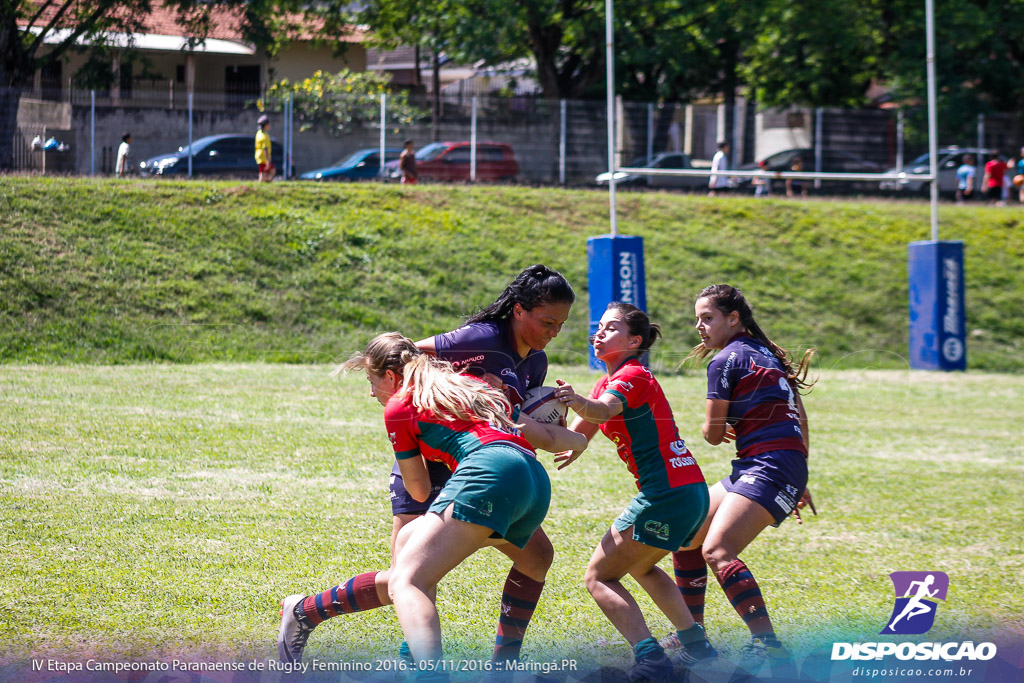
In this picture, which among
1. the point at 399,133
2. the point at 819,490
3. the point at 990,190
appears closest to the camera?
the point at 819,490

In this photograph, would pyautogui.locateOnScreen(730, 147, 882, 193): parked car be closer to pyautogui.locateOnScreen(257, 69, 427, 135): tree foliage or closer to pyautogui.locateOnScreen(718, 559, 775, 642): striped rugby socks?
pyautogui.locateOnScreen(257, 69, 427, 135): tree foliage

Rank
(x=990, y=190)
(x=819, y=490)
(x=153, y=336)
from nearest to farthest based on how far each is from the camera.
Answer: (x=819, y=490)
(x=153, y=336)
(x=990, y=190)

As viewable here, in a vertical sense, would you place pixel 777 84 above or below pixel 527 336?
above

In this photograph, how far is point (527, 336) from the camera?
4168 millimetres

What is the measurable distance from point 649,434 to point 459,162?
72.6 feet

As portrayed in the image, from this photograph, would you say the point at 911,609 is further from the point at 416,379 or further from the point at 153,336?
the point at 153,336

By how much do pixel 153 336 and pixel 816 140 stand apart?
23.4m

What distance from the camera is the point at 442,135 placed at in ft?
87.2

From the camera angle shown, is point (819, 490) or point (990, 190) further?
point (990, 190)

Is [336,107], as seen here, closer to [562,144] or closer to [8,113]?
[562,144]

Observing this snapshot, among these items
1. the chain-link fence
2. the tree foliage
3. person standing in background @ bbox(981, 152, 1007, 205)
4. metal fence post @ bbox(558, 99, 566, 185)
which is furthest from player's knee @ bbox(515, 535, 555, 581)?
person standing in background @ bbox(981, 152, 1007, 205)

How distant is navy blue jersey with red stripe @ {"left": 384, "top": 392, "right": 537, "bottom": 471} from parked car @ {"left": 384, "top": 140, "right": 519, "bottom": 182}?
2131cm

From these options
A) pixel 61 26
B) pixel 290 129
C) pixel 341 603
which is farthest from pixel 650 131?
pixel 341 603

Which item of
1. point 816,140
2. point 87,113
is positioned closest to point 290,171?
point 87,113
